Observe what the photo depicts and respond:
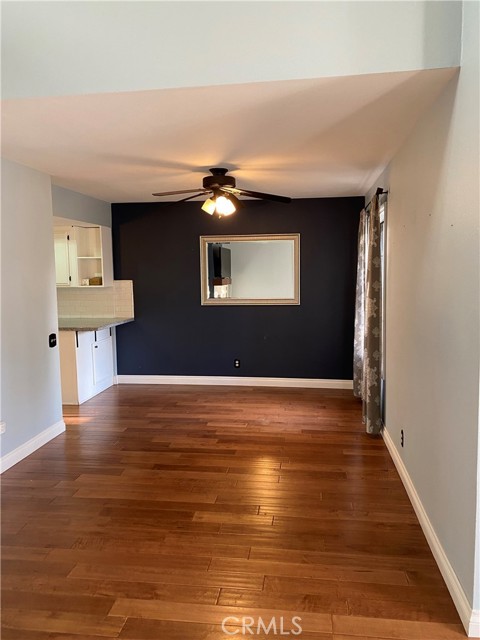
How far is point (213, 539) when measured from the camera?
2.67 m

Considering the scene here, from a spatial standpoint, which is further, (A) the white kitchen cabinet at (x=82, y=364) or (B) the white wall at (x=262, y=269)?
(B) the white wall at (x=262, y=269)

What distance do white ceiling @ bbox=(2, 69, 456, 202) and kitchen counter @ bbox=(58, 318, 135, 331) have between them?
1628mm

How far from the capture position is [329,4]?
213 centimetres

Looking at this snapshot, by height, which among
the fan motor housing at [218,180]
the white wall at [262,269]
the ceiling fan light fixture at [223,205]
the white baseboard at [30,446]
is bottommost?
the white baseboard at [30,446]

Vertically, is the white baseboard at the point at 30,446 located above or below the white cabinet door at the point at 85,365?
below

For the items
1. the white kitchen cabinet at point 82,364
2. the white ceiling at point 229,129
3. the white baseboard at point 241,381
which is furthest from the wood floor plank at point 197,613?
the white baseboard at point 241,381

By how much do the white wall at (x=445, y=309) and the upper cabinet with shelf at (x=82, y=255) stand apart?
392 centimetres

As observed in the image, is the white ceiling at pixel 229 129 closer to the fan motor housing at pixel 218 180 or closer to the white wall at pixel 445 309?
the fan motor housing at pixel 218 180

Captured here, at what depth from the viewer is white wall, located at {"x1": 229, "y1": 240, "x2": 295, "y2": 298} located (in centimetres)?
594

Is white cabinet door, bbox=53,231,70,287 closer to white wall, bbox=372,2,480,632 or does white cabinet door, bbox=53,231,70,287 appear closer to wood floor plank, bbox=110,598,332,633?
white wall, bbox=372,2,480,632

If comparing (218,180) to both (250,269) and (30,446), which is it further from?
(30,446)

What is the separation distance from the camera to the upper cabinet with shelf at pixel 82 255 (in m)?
5.85

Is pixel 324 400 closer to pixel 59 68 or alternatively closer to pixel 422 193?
pixel 422 193

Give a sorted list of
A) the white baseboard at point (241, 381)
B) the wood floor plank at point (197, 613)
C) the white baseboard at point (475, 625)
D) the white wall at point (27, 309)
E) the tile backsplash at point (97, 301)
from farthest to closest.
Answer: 1. the tile backsplash at point (97, 301)
2. the white baseboard at point (241, 381)
3. the white wall at point (27, 309)
4. the wood floor plank at point (197, 613)
5. the white baseboard at point (475, 625)
